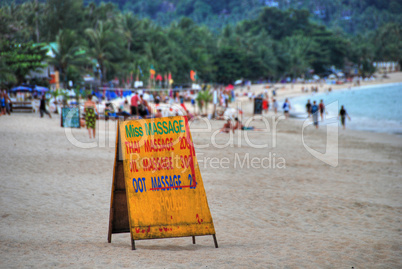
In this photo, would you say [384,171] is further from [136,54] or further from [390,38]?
A: [390,38]

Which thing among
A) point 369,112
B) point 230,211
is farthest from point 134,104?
point 369,112

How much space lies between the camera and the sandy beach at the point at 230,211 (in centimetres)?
463

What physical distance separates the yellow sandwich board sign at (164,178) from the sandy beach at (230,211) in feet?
1.03

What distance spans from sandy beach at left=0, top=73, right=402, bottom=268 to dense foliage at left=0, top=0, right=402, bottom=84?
21789 millimetres

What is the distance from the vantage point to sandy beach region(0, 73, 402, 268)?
463cm

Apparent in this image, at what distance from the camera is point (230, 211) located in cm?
714

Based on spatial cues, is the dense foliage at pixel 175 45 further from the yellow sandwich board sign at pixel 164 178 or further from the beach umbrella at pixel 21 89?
the yellow sandwich board sign at pixel 164 178

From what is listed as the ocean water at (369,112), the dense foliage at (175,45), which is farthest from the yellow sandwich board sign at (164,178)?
the dense foliage at (175,45)

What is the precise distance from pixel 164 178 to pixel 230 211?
8.56ft

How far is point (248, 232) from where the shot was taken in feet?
19.8

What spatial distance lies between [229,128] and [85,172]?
31.4 feet

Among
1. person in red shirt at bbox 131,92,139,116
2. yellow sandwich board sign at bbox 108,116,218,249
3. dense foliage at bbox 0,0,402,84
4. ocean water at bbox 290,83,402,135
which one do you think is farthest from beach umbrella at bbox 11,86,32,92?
yellow sandwich board sign at bbox 108,116,218,249

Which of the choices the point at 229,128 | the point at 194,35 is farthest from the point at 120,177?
the point at 194,35

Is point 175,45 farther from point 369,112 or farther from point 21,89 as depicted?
point 21,89
